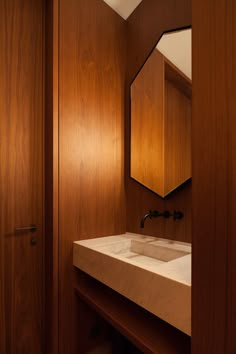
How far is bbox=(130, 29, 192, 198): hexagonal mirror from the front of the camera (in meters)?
1.40

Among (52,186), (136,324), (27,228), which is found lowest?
(136,324)

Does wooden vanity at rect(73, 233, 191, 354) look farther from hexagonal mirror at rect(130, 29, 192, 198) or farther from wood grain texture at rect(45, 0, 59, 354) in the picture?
hexagonal mirror at rect(130, 29, 192, 198)

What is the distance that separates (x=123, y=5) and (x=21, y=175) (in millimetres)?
1496

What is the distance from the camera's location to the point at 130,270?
3.38 feet

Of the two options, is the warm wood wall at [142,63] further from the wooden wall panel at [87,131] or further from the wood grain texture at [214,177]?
the wood grain texture at [214,177]

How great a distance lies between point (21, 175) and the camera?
Answer: 1.49 metres

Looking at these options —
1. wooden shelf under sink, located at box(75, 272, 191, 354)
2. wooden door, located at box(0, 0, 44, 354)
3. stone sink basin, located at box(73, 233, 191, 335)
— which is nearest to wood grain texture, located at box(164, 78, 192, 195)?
stone sink basin, located at box(73, 233, 191, 335)

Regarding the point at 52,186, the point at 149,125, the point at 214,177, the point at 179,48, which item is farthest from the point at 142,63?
the point at 214,177

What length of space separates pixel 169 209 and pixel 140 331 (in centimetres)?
73

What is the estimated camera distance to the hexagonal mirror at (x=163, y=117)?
1.40 m

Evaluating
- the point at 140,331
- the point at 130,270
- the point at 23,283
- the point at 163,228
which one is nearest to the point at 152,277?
the point at 130,270

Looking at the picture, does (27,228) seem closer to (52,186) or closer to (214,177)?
(52,186)

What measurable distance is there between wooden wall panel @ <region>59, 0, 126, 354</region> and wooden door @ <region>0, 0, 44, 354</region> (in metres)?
0.20

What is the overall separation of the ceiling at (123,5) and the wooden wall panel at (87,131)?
38 mm
